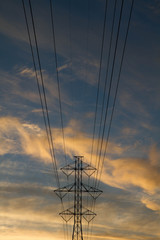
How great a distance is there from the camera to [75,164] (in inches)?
1566

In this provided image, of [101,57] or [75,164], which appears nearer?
[101,57]

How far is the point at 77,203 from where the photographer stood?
37719mm

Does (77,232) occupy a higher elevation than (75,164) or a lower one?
lower

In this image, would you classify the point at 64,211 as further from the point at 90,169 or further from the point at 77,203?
the point at 90,169

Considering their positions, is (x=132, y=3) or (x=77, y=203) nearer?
(x=132, y=3)

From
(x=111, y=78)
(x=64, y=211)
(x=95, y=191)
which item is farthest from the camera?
(x=64, y=211)

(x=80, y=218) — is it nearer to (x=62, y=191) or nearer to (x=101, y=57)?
(x=62, y=191)

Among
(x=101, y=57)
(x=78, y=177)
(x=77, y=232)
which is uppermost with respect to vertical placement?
(x=78, y=177)

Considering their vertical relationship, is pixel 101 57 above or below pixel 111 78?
above

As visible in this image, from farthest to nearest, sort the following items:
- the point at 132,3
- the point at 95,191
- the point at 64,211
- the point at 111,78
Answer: the point at 64,211 → the point at 95,191 → the point at 111,78 → the point at 132,3

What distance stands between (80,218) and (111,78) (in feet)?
92.5

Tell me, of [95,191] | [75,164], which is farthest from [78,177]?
[95,191]

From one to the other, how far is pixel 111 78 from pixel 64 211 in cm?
2751

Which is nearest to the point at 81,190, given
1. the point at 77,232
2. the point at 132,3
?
the point at 77,232
